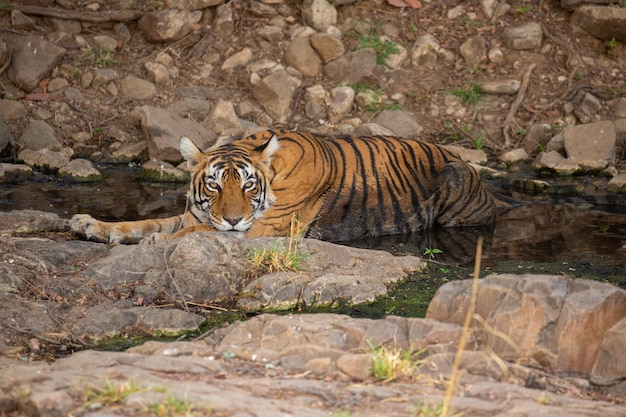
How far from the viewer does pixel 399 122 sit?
1209 cm

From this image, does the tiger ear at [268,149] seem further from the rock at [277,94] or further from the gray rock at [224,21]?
the gray rock at [224,21]

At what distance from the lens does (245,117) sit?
A: 12.1 m

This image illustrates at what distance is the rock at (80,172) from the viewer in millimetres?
10273

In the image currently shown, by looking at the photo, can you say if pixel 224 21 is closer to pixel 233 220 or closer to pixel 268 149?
pixel 268 149

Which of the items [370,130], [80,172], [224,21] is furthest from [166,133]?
[224,21]

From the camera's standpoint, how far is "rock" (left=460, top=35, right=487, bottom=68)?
12992 mm

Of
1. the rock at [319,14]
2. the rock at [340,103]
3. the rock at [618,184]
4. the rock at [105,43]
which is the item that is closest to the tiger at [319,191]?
the rock at [618,184]

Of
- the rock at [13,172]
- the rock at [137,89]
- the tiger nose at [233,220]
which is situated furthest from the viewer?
the rock at [137,89]

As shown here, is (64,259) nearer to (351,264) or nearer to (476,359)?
(351,264)

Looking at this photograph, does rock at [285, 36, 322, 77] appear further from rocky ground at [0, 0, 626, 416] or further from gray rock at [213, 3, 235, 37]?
gray rock at [213, 3, 235, 37]

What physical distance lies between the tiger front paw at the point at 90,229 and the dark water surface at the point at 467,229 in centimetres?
126

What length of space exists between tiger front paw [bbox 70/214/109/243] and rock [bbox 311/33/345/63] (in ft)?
20.4

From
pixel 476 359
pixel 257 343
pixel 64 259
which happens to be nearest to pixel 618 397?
pixel 476 359

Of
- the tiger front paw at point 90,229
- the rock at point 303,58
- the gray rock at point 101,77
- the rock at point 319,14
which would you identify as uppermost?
the rock at point 319,14
